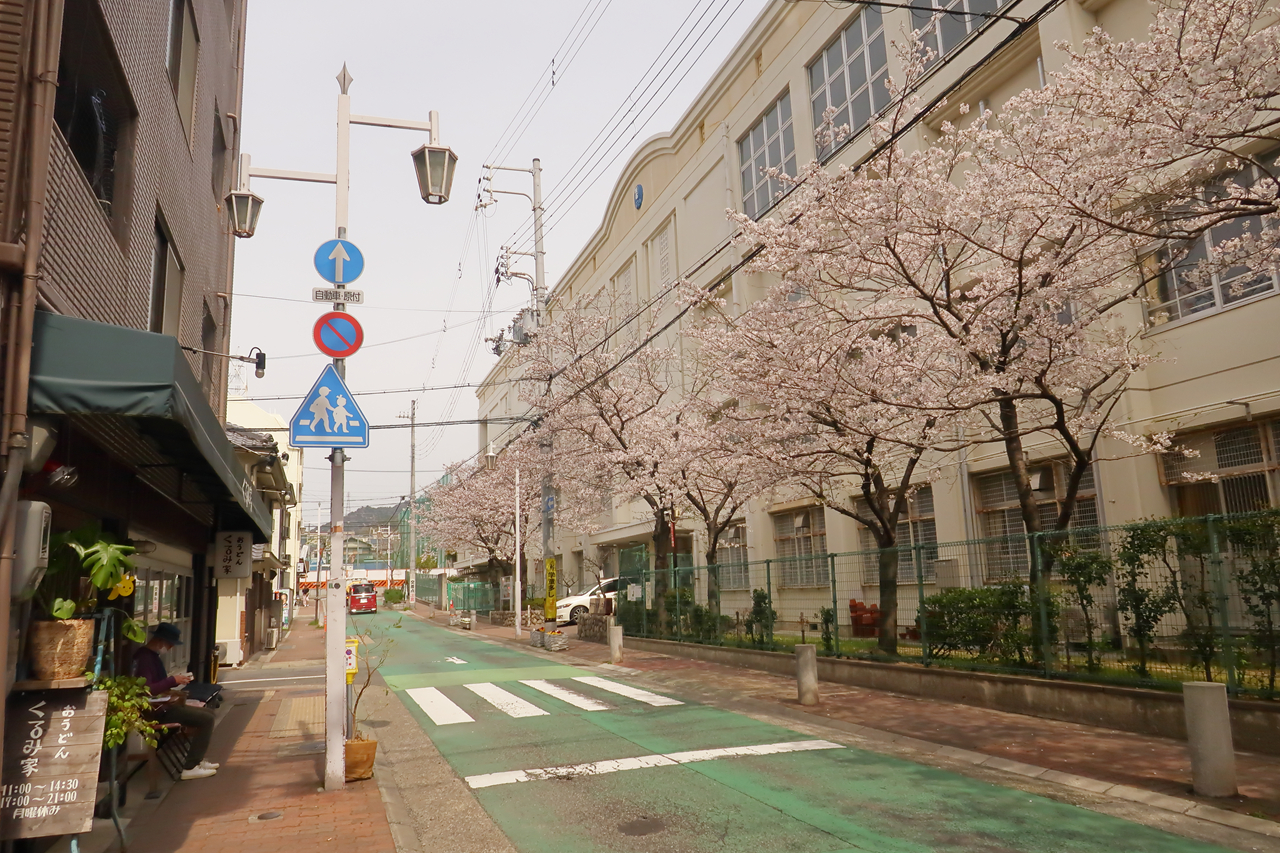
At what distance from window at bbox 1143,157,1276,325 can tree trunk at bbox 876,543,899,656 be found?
239 inches

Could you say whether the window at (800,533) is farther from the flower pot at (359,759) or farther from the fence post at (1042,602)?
the flower pot at (359,759)

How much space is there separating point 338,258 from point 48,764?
5796 millimetres

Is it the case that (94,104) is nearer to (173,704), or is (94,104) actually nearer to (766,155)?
(173,704)

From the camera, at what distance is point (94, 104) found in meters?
8.22

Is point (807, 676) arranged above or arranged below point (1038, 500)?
below

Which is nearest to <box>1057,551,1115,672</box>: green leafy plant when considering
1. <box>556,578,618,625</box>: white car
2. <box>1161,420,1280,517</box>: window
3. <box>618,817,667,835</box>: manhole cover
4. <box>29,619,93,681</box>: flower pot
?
<box>1161,420,1280,517</box>: window

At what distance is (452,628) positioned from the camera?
41281 mm

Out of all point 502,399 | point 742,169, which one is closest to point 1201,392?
point 742,169

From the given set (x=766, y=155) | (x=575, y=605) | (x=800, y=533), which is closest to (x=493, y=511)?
(x=575, y=605)

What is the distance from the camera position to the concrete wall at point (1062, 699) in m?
8.86

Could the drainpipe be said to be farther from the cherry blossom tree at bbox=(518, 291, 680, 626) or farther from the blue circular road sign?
the cherry blossom tree at bbox=(518, 291, 680, 626)

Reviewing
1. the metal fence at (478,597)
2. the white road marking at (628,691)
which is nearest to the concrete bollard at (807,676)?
the white road marking at (628,691)

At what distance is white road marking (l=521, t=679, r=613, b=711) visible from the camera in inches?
538

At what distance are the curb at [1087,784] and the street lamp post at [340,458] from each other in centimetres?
621
